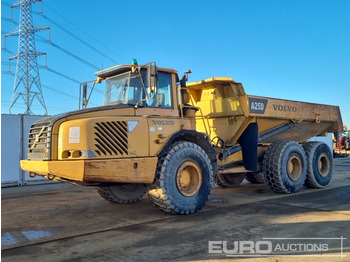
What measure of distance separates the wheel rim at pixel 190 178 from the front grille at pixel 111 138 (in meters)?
1.29

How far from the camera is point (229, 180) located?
408 inches

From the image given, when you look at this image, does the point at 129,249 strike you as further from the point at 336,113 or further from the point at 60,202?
the point at 336,113

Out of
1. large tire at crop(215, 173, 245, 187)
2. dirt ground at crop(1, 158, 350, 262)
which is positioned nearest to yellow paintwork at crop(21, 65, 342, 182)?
dirt ground at crop(1, 158, 350, 262)

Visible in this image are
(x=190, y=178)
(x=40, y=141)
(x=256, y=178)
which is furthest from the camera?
(x=256, y=178)

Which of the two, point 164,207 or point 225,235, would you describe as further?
point 164,207

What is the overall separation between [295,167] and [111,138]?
18.3 ft

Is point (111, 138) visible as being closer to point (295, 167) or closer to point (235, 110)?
point (235, 110)

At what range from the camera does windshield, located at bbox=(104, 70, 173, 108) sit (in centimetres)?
634

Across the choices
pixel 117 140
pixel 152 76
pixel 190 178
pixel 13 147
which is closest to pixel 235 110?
pixel 190 178

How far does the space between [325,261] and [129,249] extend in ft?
7.71

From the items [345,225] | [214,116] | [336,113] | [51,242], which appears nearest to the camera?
[51,242]

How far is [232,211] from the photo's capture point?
21.7ft

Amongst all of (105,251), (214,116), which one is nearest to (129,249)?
(105,251)

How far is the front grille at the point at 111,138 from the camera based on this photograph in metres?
5.57
